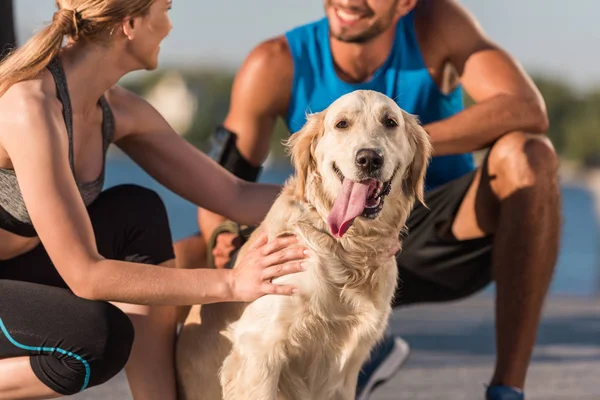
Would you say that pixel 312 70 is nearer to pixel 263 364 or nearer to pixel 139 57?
pixel 139 57

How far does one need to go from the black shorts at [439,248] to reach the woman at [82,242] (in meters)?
1.06

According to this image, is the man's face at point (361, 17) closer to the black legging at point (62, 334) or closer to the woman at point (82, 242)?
the woman at point (82, 242)

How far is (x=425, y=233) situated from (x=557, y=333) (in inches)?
114

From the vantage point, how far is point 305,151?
3.02 meters

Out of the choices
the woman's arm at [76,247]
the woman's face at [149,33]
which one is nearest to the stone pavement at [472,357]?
the woman's arm at [76,247]

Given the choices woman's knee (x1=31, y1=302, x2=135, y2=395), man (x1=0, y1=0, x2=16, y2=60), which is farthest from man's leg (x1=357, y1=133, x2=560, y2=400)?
man (x1=0, y1=0, x2=16, y2=60)

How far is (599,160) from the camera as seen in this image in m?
59.5

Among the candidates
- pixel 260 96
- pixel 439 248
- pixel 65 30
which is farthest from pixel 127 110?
pixel 439 248

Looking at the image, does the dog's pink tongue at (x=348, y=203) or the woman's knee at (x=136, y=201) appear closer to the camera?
the dog's pink tongue at (x=348, y=203)

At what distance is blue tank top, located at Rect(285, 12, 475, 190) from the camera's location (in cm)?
393

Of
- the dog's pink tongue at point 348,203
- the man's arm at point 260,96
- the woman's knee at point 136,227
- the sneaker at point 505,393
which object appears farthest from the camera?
the man's arm at point 260,96

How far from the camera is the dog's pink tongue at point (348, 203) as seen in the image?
9.39 ft

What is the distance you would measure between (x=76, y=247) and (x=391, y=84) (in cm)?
161

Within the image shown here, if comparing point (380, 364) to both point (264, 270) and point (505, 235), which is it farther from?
point (264, 270)
